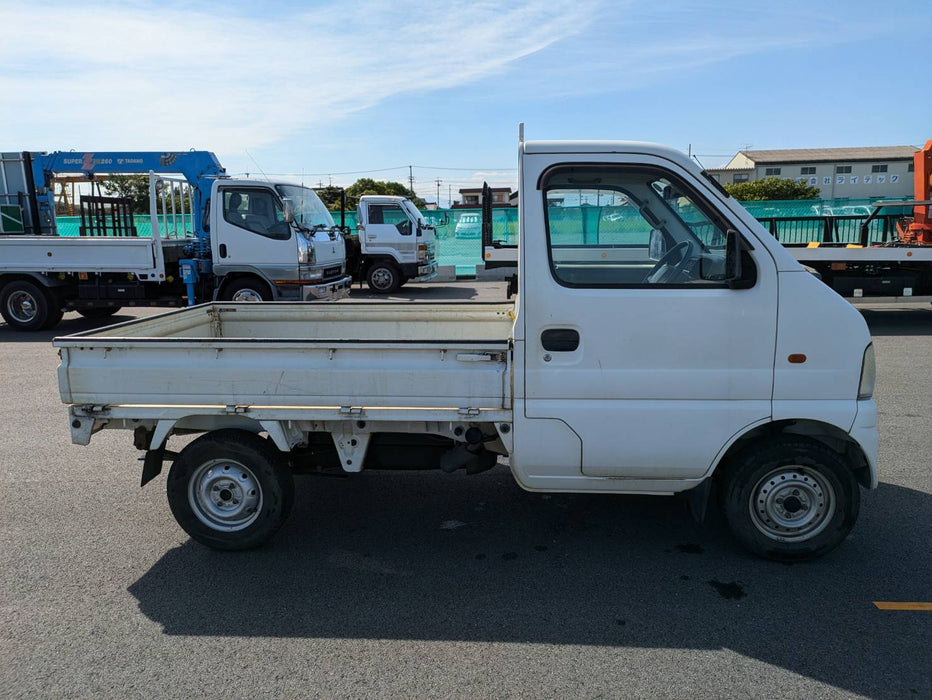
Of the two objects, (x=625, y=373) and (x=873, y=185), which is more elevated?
(x=873, y=185)

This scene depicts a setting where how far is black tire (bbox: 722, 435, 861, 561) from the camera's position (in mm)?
3895

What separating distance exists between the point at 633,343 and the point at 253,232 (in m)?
10.6

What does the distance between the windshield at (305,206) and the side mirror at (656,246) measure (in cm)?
1022

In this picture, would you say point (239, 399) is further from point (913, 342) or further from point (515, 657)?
point (913, 342)

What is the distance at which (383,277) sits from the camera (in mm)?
18969

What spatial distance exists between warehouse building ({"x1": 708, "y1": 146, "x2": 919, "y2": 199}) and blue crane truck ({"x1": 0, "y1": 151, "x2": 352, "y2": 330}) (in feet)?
202

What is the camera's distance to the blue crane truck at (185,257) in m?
12.8

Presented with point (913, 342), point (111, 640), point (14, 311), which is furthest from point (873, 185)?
point (111, 640)

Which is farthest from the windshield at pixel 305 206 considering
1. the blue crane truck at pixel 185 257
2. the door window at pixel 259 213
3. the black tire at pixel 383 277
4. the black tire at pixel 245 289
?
the black tire at pixel 383 277

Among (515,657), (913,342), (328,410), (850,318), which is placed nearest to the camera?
(515,657)

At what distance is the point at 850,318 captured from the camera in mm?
3729

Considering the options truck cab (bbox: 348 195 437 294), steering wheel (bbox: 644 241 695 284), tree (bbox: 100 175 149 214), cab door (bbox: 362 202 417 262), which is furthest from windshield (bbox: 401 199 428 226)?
steering wheel (bbox: 644 241 695 284)

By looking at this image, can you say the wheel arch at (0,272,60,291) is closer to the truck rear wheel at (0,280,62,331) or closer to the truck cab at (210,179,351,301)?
the truck rear wheel at (0,280,62,331)

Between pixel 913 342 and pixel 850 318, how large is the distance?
341 inches
